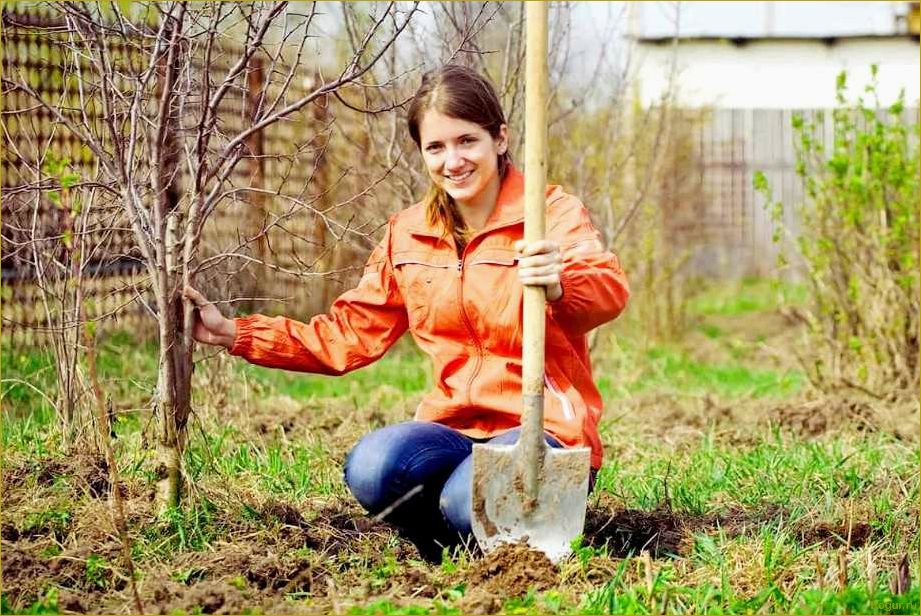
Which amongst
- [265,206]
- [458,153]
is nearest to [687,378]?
[265,206]

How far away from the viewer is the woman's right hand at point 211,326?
3293mm

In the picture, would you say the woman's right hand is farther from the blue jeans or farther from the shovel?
the shovel

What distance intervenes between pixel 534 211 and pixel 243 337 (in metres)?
0.88

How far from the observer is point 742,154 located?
14.5 meters

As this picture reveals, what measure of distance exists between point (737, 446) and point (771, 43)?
43.4 feet

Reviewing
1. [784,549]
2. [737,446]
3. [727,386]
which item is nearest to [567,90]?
[727,386]

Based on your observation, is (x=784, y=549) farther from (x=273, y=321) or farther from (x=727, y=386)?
(x=727, y=386)

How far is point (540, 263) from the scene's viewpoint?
2.98 metres

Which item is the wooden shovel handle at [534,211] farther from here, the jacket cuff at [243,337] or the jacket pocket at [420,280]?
the jacket cuff at [243,337]

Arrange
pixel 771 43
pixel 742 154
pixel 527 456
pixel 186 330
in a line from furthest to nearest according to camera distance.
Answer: pixel 771 43 < pixel 742 154 < pixel 186 330 < pixel 527 456

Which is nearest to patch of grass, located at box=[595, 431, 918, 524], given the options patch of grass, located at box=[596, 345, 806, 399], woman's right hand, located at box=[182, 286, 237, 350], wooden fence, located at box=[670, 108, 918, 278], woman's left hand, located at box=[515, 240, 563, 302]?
woman's left hand, located at box=[515, 240, 563, 302]

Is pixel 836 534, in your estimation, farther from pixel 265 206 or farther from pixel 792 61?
pixel 792 61

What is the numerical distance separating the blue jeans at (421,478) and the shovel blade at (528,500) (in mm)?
62

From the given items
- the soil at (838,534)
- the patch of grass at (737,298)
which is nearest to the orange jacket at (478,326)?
the soil at (838,534)
